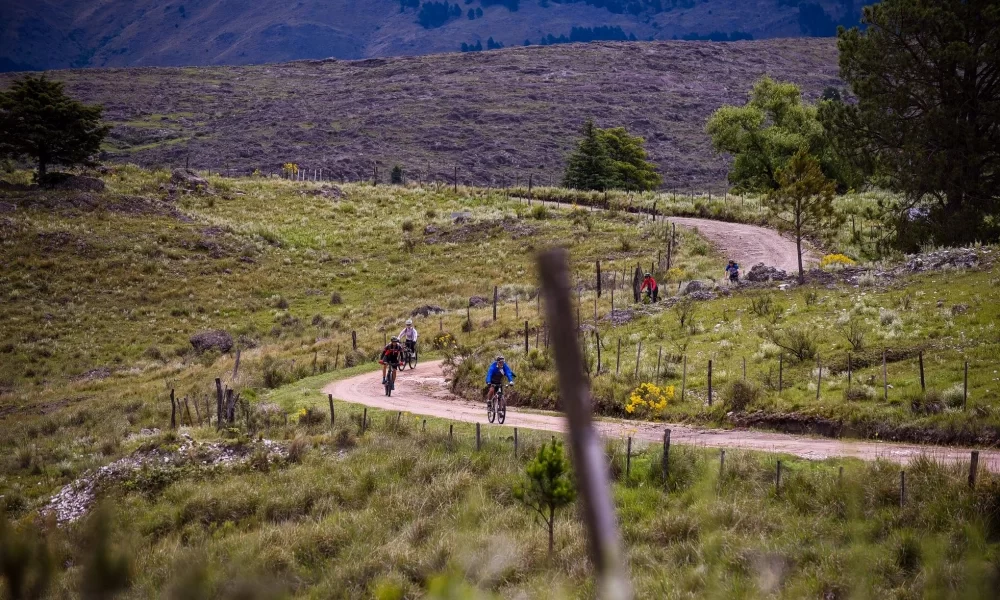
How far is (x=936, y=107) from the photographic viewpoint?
30.0m

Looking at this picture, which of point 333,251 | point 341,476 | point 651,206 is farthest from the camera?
point 651,206

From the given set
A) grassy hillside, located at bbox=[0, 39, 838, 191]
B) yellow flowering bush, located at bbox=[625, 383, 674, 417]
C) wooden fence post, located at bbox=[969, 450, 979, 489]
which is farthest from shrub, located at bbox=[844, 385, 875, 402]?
grassy hillside, located at bbox=[0, 39, 838, 191]

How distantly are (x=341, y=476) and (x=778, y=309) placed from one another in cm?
1851

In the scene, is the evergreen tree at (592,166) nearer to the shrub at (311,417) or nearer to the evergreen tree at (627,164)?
the evergreen tree at (627,164)

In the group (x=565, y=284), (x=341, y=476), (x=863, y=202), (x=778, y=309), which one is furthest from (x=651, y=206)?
(x=565, y=284)

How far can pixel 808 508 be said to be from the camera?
11.0 metres

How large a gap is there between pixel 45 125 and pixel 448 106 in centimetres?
9431

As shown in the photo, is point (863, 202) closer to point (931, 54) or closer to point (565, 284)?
point (931, 54)

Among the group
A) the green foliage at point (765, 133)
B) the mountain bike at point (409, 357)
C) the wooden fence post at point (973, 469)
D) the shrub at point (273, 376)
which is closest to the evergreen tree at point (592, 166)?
the green foliage at point (765, 133)

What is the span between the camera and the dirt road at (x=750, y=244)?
1710 inches

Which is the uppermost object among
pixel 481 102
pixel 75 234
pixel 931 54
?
pixel 481 102

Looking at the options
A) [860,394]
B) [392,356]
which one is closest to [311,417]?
[392,356]

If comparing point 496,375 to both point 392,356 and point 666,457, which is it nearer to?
point 392,356

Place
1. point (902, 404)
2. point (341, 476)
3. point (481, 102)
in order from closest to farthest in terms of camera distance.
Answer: point (341, 476) → point (902, 404) → point (481, 102)
